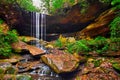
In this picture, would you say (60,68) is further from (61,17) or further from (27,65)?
(61,17)

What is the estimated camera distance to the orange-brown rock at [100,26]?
12727 millimetres

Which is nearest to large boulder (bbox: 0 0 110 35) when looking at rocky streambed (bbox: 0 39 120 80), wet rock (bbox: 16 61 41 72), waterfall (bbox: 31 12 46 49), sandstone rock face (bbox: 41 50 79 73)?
waterfall (bbox: 31 12 46 49)

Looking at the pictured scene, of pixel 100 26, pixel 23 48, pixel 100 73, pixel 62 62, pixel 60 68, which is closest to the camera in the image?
pixel 100 73

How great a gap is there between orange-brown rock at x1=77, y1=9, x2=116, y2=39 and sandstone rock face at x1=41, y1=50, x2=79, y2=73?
4.36 metres

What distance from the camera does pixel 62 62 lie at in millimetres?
9133

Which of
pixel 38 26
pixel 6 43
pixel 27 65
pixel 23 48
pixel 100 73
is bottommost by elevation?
pixel 27 65

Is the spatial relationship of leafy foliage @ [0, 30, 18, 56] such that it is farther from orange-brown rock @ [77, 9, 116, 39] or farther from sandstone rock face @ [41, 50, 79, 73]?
orange-brown rock @ [77, 9, 116, 39]

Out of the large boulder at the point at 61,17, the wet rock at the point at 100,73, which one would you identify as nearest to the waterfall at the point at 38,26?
the large boulder at the point at 61,17

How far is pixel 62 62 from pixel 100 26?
17.4 feet

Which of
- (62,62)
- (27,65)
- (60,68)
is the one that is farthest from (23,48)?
(60,68)

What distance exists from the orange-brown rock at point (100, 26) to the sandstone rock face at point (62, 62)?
436 centimetres

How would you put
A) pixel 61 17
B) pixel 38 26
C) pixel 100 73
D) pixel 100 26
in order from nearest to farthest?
pixel 100 73 < pixel 100 26 < pixel 61 17 < pixel 38 26

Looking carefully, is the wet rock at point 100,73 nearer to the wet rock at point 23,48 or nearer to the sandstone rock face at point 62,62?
the sandstone rock face at point 62,62

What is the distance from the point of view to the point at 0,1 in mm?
14164
